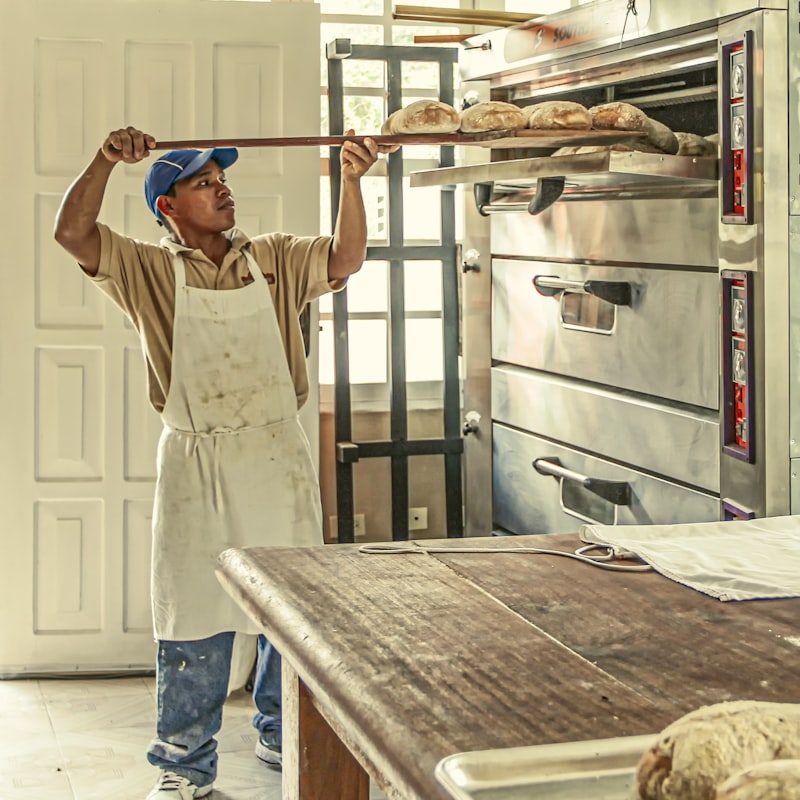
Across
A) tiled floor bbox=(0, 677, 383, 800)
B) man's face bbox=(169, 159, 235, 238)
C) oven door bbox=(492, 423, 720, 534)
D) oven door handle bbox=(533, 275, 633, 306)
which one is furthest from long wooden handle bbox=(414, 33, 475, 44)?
tiled floor bbox=(0, 677, 383, 800)

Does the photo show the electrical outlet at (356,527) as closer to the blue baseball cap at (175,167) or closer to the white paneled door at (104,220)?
the white paneled door at (104,220)

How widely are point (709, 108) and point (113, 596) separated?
8.12 ft

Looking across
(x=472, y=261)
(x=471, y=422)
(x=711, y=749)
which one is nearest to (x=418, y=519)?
(x=471, y=422)

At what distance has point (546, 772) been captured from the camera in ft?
3.42

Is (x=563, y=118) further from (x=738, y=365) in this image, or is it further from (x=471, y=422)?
(x=471, y=422)

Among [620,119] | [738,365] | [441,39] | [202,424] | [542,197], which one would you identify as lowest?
[202,424]

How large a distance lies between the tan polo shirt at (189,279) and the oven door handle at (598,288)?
646 mm

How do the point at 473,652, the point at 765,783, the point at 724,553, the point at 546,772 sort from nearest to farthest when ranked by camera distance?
the point at 765,783
the point at 546,772
the point at 473,652
the point at 724,553

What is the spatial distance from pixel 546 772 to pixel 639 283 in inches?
89.6

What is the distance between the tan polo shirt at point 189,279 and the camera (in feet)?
10.5

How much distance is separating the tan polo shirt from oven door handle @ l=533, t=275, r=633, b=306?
2.12ft

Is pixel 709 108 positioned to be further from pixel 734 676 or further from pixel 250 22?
pixel 734 676

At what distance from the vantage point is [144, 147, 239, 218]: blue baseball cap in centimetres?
327

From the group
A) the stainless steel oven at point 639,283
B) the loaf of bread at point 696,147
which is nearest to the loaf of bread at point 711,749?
the stainless steel oven at point 639,283
